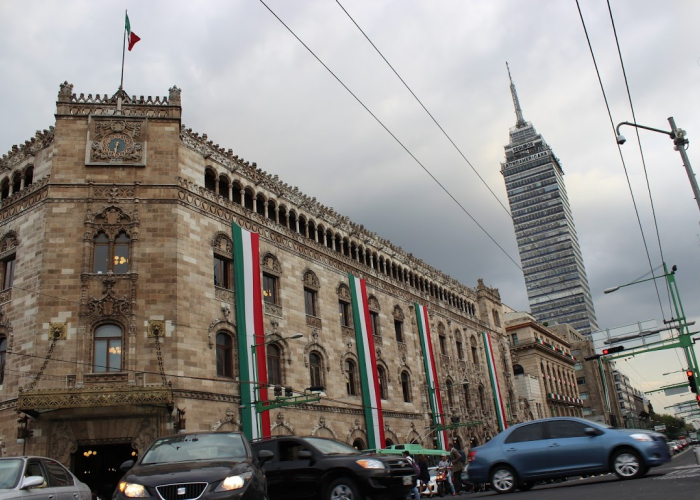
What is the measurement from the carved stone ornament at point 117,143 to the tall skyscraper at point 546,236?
137 meters

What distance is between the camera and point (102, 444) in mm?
23203

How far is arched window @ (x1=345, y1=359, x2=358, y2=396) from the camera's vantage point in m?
34.5

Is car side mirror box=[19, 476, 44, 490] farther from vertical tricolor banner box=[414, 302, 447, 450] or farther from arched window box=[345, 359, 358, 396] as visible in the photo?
vertical tricolor banner box=[414, 302, 447, 450]

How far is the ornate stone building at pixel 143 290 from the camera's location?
920 inches

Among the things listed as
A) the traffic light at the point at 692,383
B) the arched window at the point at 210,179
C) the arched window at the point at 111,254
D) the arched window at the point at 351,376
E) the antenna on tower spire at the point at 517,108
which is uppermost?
the antenna on tower spire at the point at 517,108

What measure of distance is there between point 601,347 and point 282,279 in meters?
17.3

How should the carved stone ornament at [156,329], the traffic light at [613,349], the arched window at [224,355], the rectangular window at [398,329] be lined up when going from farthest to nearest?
the rectangular window at [398,329]
the traffic light at [613,349]
the arched window at [224,355]
the carved stone ornament at [156,329]

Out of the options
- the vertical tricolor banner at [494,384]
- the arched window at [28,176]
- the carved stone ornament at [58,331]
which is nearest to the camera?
the carved stone ornament at [58,331]

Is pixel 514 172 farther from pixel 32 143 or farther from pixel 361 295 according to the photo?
pixel 32 143

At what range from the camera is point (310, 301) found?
112ft

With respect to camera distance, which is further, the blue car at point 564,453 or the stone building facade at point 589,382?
the stone building facade at point 589,382

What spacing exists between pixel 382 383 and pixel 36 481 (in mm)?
30446

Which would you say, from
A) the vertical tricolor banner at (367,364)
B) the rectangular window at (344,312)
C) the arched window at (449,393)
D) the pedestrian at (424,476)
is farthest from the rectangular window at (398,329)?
the pedestrian at (424,476)

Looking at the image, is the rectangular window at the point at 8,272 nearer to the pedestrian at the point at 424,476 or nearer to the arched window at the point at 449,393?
the pedestrian at the point at 424,476
